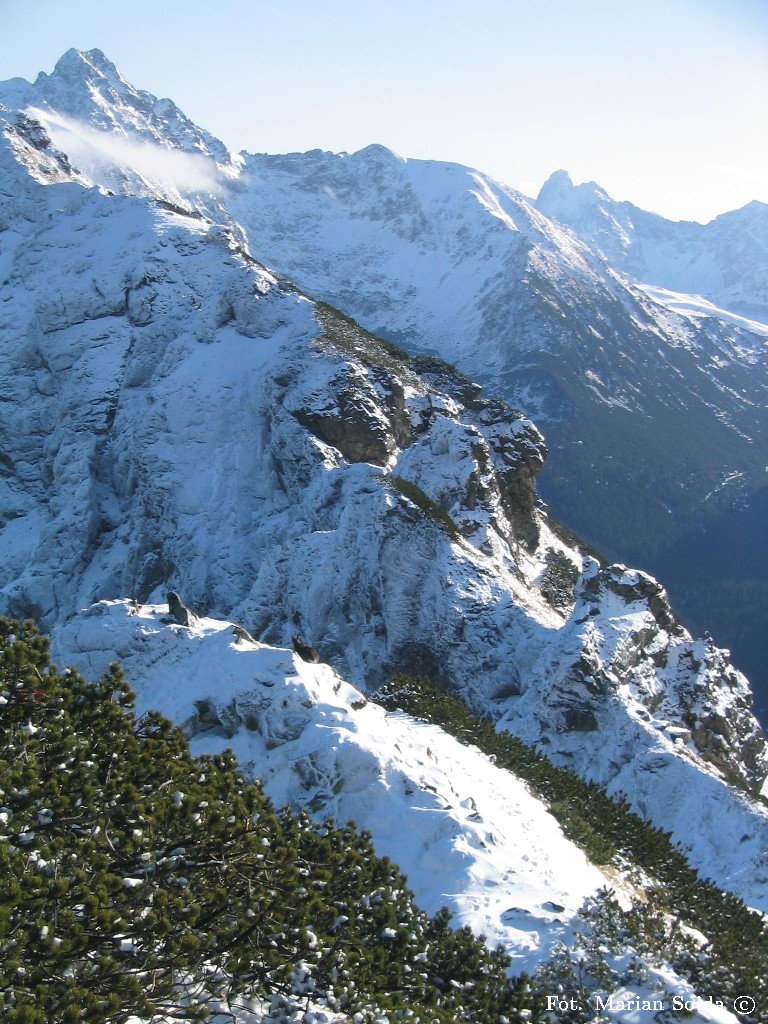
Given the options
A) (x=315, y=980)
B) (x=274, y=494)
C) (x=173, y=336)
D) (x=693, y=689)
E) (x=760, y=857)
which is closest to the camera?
(x=315, y=980)

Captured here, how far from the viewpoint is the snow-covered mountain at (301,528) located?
137 feet

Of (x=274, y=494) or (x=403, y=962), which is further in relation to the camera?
(x=274, y=494)

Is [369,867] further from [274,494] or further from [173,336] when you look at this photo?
[173,336]

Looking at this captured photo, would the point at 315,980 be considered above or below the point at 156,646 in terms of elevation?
above

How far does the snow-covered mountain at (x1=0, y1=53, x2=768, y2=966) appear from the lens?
4162 centimetres

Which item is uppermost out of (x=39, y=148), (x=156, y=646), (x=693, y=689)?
(x=39, y=148)

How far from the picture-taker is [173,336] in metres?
73.6

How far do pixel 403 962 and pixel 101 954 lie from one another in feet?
19.7

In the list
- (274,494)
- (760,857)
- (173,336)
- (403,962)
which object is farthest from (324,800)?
(173,336)

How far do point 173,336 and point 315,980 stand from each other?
215 feet

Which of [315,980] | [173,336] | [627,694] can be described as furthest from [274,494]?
[315,980]

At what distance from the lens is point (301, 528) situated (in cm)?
5838

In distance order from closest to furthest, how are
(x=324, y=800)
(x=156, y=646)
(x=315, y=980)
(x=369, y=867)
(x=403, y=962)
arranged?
1. (x=315, y=980)
2. (x=403, y=962)
3. (x=369, y=867)
4. (x=324, y=800)
5. (x=156, y=646)

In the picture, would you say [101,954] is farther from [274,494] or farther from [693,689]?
[274,494]
